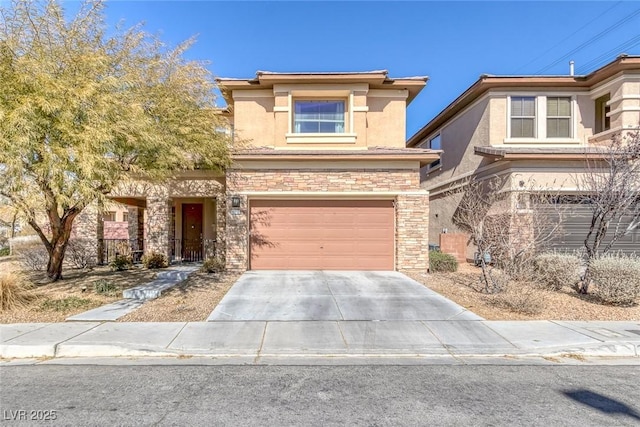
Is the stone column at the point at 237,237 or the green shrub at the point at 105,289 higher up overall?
the stone column at the point at 237,237

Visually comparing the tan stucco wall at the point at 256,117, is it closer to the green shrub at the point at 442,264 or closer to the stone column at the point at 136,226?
the stone column at the point at 136,226

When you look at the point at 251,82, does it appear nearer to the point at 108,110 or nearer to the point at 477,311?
the point at 108,110

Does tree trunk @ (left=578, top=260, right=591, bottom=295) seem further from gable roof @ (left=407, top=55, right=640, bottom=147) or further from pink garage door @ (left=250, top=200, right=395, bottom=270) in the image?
gable roof @ (left=407, top=55, right=640, bottom=147)

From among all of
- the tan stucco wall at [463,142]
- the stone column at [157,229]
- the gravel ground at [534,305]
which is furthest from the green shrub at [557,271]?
the stone column at [157,229]

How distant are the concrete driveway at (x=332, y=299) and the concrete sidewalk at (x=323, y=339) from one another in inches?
16.5

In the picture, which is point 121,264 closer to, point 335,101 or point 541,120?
point 335,101

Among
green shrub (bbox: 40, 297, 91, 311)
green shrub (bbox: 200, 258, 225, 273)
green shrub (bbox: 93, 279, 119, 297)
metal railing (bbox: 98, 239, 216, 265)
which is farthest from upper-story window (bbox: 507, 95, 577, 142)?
green shrub (bbox: 40, 297, 91, 311)

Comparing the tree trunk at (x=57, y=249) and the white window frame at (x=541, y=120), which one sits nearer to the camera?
the tree trunk at (x=57, y=249)

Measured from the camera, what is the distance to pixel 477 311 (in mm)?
7336

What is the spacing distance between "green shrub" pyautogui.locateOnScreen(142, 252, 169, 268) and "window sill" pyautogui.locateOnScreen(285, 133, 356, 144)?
6302mm

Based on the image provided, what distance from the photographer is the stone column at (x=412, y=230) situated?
11711 millimetres

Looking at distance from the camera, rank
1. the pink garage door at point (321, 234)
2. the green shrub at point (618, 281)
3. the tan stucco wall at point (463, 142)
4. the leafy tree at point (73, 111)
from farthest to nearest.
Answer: the tan stucco wall at point (463, 142) < the pink garage door at point (321, 234) < the green shrub at point (618, 281) < the leafy tree at point (73, 111)

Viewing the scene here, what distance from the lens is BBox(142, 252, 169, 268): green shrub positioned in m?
12.3

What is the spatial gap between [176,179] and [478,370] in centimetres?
1145
